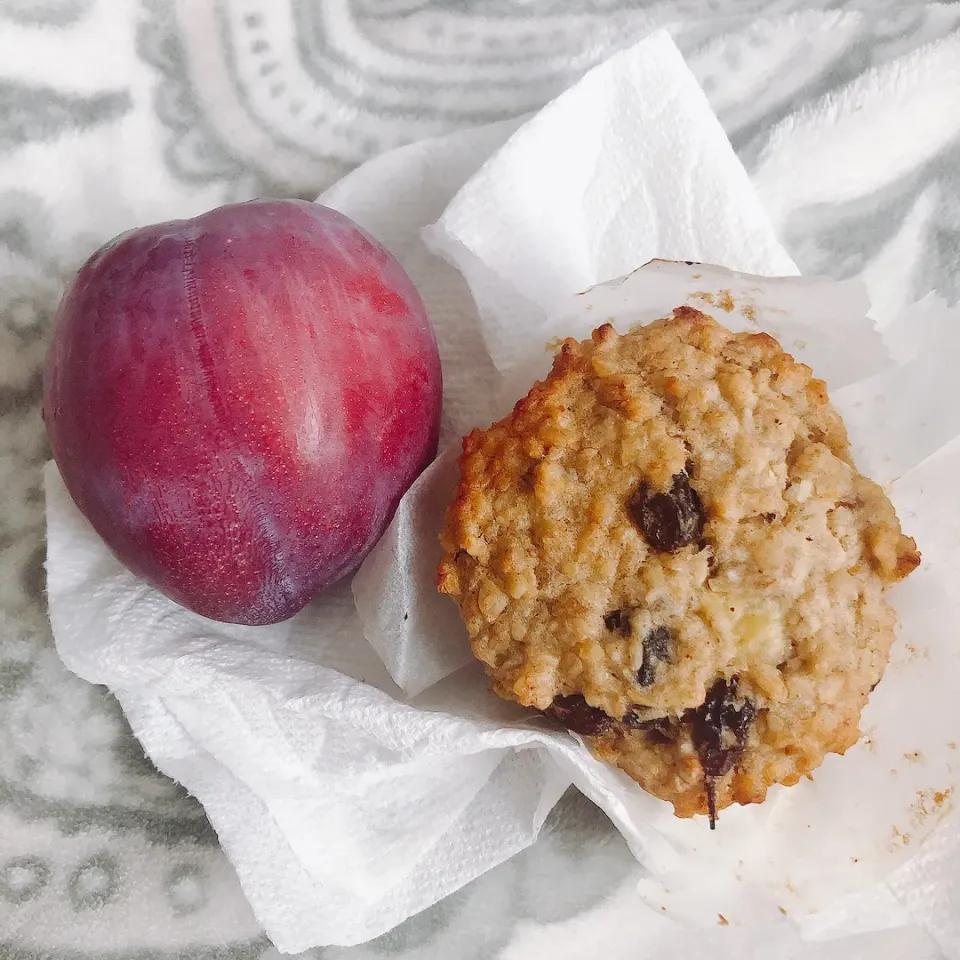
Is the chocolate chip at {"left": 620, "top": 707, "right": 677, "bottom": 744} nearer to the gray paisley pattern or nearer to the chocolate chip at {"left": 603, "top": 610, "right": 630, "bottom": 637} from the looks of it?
the chocolate chip at {"left": 603, "top": 610, "right": 630, "bottom": 637}

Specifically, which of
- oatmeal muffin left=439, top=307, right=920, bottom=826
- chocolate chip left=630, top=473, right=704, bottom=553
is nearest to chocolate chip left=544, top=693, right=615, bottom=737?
oatmeal muffin left=439, top=307, right=920, bottom=826

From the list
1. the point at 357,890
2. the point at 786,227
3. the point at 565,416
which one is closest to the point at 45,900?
the point at 357,890

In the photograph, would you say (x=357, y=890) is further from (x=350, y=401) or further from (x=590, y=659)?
(x=350, y=401)

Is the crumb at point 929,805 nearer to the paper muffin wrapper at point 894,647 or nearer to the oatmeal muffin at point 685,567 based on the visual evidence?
the paper muffin wrapper at point 894,647

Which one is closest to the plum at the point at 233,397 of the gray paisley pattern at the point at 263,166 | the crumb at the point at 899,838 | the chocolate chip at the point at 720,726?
the gray paisley pattern at the point at 263,166

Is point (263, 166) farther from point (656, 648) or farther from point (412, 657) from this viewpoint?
point (656, 648)
